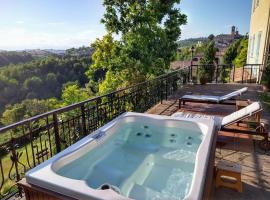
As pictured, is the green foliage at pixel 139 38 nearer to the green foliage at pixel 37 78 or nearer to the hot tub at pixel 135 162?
the hot tub at pixel 135 162

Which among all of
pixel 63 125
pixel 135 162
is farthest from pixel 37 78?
pixel 135 162

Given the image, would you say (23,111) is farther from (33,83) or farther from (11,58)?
(11,58)

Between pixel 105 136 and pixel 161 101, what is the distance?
377cm

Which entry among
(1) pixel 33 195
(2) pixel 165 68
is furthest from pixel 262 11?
(1) pixel 33 195

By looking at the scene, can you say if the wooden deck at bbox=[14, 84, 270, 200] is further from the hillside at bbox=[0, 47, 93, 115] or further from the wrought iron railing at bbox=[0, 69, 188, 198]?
the hillside at bbox=[0, 47, 93, 115]

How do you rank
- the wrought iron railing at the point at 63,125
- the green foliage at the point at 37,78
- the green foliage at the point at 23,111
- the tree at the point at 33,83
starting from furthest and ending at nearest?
the tree at the point at 33,83 → the green foliage at the point at 37,78 → the green foliage at the point at 23,111 → the wrought iron railing at the point at 63,125

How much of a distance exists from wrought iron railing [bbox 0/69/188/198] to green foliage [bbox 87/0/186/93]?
134cm

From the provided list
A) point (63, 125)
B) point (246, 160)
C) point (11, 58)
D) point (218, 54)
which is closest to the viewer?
point (246, 160)

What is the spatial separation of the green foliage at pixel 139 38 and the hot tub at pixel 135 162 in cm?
474

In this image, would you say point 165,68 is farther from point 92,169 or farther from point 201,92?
point 92,169

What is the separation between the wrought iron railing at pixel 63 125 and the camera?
9.23ft

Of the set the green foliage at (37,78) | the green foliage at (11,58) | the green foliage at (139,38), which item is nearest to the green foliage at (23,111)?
the green foliage at (37,78)

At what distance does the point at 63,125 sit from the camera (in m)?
3.77

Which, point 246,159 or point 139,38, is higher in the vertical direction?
point 139,38
